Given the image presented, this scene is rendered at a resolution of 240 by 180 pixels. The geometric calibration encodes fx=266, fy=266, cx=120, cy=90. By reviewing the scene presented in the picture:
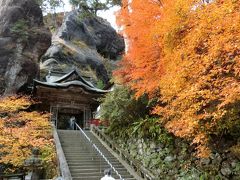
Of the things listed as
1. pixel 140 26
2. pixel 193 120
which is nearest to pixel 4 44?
pixel 140 26

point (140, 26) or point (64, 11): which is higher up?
point (64, 11)

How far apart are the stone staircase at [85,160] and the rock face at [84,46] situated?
17784 millimetres

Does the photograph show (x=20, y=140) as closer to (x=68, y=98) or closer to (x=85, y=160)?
(x=85, y=160)

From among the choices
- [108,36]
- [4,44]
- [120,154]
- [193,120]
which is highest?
[108,36]

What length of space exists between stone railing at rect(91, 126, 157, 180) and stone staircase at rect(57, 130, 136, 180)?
405mm

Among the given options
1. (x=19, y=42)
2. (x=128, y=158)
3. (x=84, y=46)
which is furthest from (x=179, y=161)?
(x=84, y=46)

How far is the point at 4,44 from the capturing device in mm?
23469

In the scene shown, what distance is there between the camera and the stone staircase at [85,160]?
1268 centimetres

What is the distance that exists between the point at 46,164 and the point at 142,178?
243 inches

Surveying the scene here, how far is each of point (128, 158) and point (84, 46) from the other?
1155 inches

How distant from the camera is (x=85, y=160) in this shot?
1430cm

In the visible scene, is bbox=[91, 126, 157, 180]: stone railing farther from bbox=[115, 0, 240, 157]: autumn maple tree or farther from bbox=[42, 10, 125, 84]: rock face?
bbox=[42, 10, 125, 84]: rock face

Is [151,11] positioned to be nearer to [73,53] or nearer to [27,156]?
[27,156]

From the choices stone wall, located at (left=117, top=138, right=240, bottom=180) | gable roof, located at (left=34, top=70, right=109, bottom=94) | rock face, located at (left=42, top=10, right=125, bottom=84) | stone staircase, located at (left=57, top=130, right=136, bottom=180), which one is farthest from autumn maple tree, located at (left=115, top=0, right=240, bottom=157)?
rock face, located at (left=42, top=10, right=125, bottom=84)
